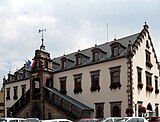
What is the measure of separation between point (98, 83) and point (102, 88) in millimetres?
988

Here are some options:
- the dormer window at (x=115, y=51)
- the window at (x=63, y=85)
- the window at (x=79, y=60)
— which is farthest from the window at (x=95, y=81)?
the window at (x=63, y=85)

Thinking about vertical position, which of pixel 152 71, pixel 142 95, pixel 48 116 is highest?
pixel 152 71

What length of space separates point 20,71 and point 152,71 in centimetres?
2495

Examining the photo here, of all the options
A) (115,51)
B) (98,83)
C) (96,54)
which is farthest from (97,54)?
(98,83)

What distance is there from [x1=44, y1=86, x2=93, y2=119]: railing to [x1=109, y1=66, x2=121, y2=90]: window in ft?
14.2

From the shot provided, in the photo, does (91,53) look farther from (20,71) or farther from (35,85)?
(20,71)

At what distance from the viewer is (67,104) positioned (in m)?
38.9

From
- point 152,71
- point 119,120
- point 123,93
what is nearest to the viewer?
point 119,120

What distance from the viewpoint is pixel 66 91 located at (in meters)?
42.8

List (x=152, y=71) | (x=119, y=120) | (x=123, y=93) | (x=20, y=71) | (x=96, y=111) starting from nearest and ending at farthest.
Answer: (x=119, y=120) → (x=123, y=93) → (x=96, y=111) → (x=152, y=71) → (x=20, y=71)

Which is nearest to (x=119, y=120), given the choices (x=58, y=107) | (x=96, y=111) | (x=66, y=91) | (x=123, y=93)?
(x=123, y=93)

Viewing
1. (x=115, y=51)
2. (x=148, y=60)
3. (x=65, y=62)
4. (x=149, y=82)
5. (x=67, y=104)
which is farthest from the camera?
(x=65, y=62)

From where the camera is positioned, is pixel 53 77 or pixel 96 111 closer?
pixel 96 111

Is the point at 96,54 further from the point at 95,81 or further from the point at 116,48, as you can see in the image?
the point at 95,81
